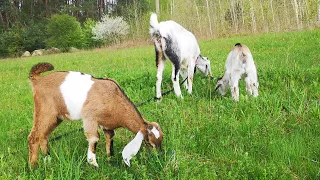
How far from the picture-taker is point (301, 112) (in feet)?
12.9

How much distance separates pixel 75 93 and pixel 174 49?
2.95 metres

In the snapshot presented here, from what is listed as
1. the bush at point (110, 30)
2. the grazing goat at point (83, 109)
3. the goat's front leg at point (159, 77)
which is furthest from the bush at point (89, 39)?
the grazing goat at point (83, 109)

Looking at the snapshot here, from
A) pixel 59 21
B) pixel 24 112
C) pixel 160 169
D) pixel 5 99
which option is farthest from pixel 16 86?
pixel 59 21

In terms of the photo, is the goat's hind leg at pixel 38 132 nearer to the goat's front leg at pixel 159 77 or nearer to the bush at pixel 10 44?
the goat's front leg at pixel 159 77

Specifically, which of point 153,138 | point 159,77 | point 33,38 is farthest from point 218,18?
point 153,138

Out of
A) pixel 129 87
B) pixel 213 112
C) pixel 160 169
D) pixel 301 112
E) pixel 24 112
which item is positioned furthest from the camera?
pixel 129 87

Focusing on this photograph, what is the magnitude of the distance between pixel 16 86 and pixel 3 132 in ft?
15.7

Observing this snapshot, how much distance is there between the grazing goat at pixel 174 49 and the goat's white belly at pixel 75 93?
2584mm

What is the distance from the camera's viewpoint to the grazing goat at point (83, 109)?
10.2 feet

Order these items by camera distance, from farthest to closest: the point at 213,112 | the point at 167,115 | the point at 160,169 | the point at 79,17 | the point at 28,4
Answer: the point at 79,17 → the point at 28,4 → the point at 213,112 → the point at 167,115 → the point at 160,169

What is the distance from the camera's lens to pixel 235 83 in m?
5.17

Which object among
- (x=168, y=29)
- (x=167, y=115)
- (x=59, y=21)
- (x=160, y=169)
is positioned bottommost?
(x=160, y=169)

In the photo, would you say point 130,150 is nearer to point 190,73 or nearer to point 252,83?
point 252,83

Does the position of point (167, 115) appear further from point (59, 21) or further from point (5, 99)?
point (59, 21)
